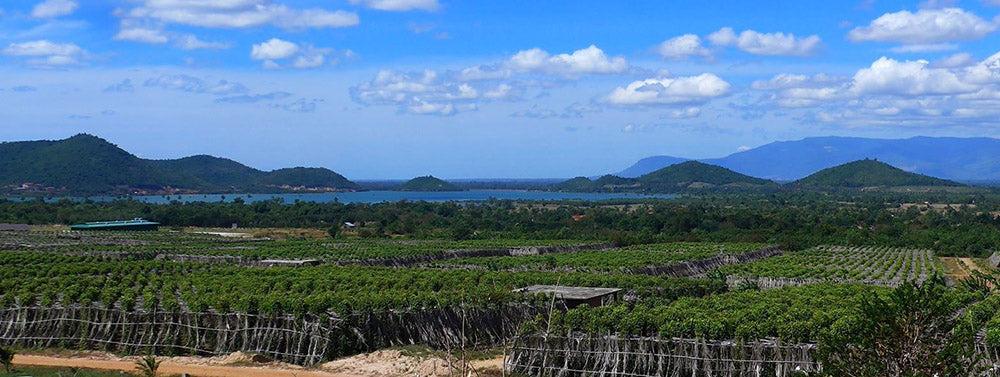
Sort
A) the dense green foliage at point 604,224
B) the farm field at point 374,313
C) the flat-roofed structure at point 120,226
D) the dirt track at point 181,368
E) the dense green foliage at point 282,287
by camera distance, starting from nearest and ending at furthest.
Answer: the farm field at point 374,313 → the dirt track at point 181,368 → the dense green foliage at point 282,287 → the dense green foliage at point 604,224 → the flat-roofed structure at point 120,226

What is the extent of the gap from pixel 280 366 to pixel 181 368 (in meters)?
2.37

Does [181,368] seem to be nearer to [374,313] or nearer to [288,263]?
[374,313]

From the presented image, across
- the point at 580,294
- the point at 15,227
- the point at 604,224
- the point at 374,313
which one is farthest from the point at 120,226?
the point at 374,313

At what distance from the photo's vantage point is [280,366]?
2297 centimetres

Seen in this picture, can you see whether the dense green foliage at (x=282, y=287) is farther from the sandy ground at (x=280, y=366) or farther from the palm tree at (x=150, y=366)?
the palm tree at (x=150, y=366)

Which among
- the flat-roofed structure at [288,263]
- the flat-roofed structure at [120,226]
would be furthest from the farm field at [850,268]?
the flat-roofed structure at [120,226]

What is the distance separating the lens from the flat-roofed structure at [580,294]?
28.3m

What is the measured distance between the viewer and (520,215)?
432 ft

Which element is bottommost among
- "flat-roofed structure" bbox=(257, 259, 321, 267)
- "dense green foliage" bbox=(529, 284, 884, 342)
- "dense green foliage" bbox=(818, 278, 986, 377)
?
"flat-roofed structure" bbox=(257, 259, 321, 267)

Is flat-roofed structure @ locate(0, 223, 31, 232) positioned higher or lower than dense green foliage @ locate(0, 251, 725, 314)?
lower

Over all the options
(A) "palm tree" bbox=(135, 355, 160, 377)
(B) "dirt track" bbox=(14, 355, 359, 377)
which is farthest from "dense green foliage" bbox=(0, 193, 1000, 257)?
(A) "palm tree" bbox=(135, 355, 160, 377)

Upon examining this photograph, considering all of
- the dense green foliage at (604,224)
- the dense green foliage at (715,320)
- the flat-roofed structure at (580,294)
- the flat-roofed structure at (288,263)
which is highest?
the dense green foliage at (715,320)

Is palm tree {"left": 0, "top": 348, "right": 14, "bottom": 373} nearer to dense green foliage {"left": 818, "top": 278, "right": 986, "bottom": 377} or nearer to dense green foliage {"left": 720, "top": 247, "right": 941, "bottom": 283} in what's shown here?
dense green foliage {"left": 818, "top": 278, "right": 986, "bottom": 377}

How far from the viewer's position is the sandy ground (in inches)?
859
